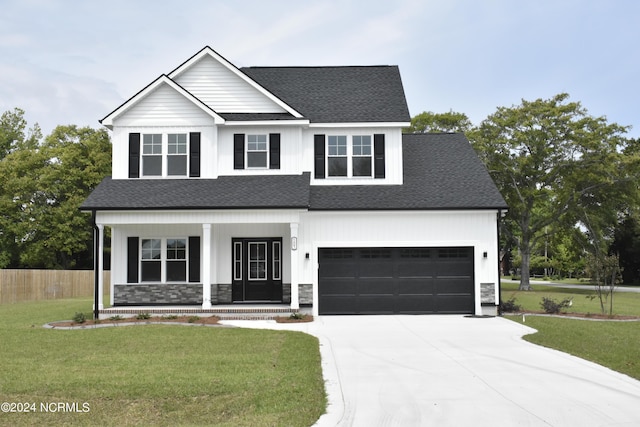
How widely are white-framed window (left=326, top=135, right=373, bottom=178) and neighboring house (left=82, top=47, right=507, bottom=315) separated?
0.04m

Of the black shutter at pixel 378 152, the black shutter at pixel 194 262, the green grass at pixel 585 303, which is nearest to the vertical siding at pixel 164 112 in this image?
the black shutter at pixel 194 262

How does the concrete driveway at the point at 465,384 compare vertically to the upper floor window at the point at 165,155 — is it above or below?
below

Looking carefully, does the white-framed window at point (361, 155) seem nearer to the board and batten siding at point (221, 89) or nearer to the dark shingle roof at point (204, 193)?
the dark shingle roof at point (204, 193)

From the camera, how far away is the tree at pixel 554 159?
38438mm

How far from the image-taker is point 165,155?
21438 millimetres

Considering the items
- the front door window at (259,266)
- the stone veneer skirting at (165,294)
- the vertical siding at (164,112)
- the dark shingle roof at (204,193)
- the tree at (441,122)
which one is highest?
the tree at (441,122)

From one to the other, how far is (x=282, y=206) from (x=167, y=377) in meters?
9.95

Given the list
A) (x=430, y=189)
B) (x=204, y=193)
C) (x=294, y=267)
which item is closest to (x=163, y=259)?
(x=204, y=193)

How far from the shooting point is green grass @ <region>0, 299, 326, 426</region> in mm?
7715

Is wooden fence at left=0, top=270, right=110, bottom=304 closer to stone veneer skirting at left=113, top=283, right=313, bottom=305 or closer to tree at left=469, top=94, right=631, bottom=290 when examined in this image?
stone veneer skirting at left=113, top=283, right=313, bottom=305

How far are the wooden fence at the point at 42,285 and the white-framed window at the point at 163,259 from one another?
42.8ft

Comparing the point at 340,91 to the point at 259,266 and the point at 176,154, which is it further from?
the point at 259,266

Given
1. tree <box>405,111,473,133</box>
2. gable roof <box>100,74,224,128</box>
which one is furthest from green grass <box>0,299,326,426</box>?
tree <box>405,111,473,133</box>

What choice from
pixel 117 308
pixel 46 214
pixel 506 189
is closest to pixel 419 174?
pixel 117 308
